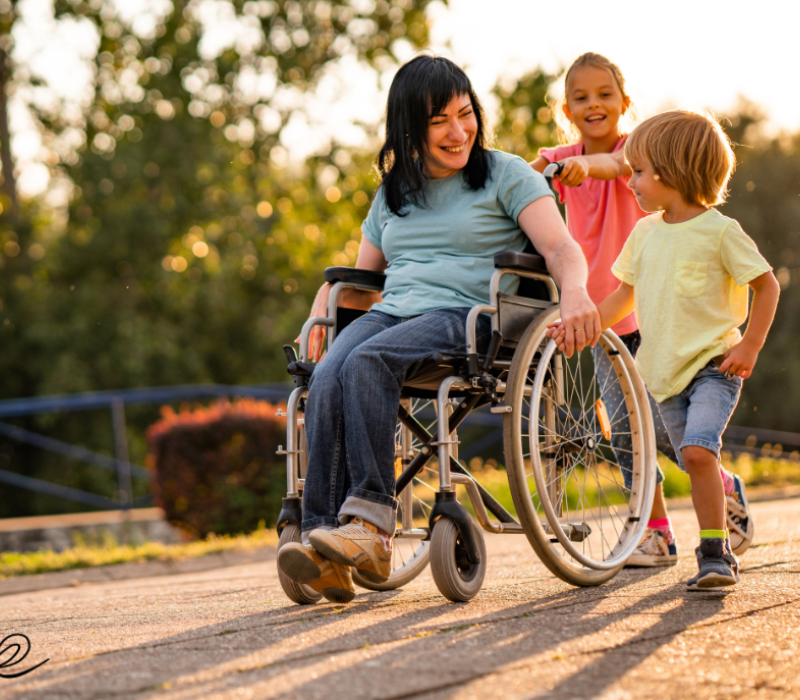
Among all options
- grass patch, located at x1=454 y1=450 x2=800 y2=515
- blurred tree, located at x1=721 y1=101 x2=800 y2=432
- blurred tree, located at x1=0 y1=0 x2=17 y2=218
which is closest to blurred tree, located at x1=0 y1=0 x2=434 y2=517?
blurred tree, located at x1=0 y1=0 x2=17 y2=218

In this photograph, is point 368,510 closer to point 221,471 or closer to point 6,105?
point 221,471

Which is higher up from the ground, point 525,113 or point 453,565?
point 525,113

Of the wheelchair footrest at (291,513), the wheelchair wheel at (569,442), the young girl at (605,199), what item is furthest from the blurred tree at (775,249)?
the wheelchair footrest at (291,513)

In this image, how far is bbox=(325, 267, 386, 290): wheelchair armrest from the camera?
2.74m

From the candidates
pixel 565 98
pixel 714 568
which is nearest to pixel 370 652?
pixel 714 568

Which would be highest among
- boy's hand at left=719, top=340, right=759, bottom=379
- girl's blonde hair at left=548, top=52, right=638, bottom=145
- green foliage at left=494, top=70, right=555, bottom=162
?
green foliage at left=494, top=70, right=555, bottom=162

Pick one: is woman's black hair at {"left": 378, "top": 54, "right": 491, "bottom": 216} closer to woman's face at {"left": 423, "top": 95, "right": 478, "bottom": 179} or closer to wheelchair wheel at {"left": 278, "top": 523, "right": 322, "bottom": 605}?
woman's face at {"left": 423, "top": 95, "right": 478, "bottom": 179}

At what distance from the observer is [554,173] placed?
2826 mm

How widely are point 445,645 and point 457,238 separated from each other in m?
1.23

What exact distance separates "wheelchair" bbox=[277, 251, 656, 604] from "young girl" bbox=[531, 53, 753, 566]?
0.14 m

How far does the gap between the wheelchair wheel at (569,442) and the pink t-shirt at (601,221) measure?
0.27 meters

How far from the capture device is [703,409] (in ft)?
8.10

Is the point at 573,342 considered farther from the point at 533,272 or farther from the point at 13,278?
the point at 13,278

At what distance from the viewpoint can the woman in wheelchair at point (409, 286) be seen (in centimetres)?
221
